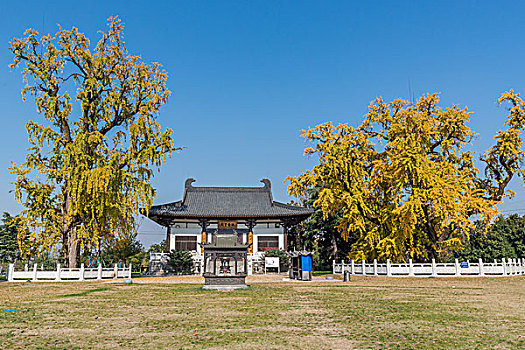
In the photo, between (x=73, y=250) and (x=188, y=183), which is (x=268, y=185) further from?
(x=73, y=250)

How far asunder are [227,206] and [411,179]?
16.1m

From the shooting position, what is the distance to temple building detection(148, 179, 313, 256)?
32.2 metres

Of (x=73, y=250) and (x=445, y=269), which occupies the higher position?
(x=73, y=250)

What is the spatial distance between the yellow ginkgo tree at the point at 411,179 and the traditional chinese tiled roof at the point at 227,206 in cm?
637

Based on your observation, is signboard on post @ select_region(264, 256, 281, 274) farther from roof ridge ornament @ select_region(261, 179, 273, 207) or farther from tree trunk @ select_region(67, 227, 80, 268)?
tree trunk @ select_region(67, 227, 80, 268)

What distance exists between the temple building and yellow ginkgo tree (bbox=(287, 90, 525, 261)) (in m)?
6.75

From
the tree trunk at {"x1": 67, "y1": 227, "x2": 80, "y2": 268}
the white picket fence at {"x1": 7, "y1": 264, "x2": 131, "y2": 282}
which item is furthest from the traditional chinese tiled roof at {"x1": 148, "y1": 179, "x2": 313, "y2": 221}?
the white picket fence at {"x1": 7, "y1": 264, "x2": 131, "y2": 282}

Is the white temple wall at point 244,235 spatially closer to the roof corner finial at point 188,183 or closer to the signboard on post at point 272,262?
the signboard on post at point 272,262

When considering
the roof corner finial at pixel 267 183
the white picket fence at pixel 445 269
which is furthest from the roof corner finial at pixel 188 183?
the white picket fence at pixel 445 269

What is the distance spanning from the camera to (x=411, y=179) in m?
23.5

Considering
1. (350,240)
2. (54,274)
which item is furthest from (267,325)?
(350,240)

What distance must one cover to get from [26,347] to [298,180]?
22.3 meters

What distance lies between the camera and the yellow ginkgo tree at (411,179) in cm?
2244

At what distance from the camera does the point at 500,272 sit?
73.3 feet
